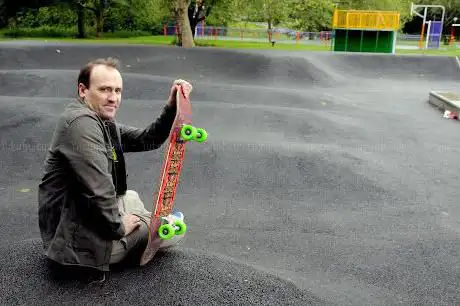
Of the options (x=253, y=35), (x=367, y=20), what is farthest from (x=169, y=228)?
(x=253, y=35)

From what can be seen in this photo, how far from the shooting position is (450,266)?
4.33m

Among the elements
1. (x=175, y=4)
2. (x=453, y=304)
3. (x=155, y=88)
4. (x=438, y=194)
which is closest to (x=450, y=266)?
(x=453, y=304)

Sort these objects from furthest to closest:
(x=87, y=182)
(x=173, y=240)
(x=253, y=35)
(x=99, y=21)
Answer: (x=253, y=35) → (x=99, y=21) → (x=173, y=240) → (x=87, y=182)

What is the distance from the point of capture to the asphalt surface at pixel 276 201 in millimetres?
3238

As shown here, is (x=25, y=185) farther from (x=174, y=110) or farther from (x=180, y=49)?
(x=180, y=49)

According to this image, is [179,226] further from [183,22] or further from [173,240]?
[183,22]

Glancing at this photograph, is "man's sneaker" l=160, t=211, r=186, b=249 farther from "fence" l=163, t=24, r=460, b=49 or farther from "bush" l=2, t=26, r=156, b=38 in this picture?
"fence" l=163, t=24, r=460, b=49

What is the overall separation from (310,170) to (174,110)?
383cm

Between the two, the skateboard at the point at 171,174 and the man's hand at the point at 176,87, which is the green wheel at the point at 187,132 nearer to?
the skateboard at the point at 171,174

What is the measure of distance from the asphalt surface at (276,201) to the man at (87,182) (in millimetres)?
346

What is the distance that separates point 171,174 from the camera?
3100 mm

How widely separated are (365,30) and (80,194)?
79.9ft

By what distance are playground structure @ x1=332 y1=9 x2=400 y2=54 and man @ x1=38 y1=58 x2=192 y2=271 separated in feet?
74.2

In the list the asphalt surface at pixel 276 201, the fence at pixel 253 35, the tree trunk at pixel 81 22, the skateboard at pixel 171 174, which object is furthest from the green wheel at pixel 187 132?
the fence at pixel 253 35
